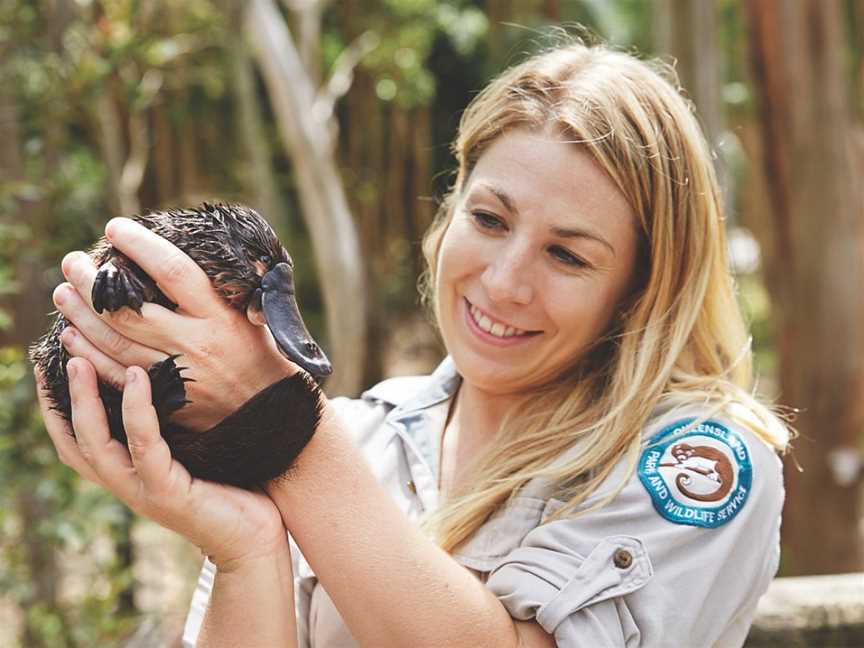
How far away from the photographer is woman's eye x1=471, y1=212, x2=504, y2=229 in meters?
1.62

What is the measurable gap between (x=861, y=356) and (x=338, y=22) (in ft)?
16.0

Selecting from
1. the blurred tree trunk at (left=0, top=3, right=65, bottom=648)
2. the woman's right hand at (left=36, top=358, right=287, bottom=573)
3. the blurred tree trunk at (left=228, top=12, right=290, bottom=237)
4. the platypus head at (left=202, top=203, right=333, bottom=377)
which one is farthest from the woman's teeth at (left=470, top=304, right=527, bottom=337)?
the blurred tree trunk at (left=228, top=12, right=290, bottom=237)

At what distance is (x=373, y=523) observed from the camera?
1.28m

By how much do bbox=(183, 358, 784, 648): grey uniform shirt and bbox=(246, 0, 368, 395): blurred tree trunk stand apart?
3.36 m

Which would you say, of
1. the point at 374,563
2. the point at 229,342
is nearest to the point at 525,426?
the point at 374,563

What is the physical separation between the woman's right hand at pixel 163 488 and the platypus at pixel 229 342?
0.09 feet

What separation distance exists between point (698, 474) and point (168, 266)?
0.77 m

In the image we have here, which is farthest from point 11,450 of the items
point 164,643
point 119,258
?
point 119,258

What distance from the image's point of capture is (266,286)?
1365 mm

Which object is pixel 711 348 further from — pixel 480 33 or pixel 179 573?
pixel 480 33

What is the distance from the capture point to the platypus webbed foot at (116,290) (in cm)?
125

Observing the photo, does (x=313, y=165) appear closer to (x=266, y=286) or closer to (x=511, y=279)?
(x=511, y=279)

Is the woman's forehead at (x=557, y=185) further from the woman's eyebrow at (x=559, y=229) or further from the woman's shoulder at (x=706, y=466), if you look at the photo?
the woman's shoulder at (x=706, y=466)

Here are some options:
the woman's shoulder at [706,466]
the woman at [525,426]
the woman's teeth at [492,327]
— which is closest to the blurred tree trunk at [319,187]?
the woman at [525,426]
